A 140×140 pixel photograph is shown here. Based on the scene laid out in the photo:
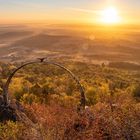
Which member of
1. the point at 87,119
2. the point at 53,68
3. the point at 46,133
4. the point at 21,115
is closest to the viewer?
the point at 46,133

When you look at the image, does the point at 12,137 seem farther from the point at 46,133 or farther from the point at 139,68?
the point at 139,68

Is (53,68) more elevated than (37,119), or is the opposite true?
(37,119)

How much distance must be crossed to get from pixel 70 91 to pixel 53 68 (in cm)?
3373

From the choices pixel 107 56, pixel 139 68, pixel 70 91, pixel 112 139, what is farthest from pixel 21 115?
pixel 107 56

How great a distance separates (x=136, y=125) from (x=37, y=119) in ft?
14.9

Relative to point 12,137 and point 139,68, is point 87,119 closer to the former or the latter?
point 12,137

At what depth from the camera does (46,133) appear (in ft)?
43.2

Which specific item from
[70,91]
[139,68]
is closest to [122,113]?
[70,91]

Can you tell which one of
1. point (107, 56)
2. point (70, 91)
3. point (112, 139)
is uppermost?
point (112, 139)

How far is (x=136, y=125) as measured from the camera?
14242 mm

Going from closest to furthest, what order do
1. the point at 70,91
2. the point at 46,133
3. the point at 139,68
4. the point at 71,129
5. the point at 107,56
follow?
the point at 46,133 → the point at 71,129 → the point at 70,91 → the point at 139,68 → the point at 107,56

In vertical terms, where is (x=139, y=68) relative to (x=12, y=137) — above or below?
below

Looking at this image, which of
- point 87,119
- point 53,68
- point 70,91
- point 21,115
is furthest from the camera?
point 53,68

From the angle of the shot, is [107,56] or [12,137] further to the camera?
[107,56]
